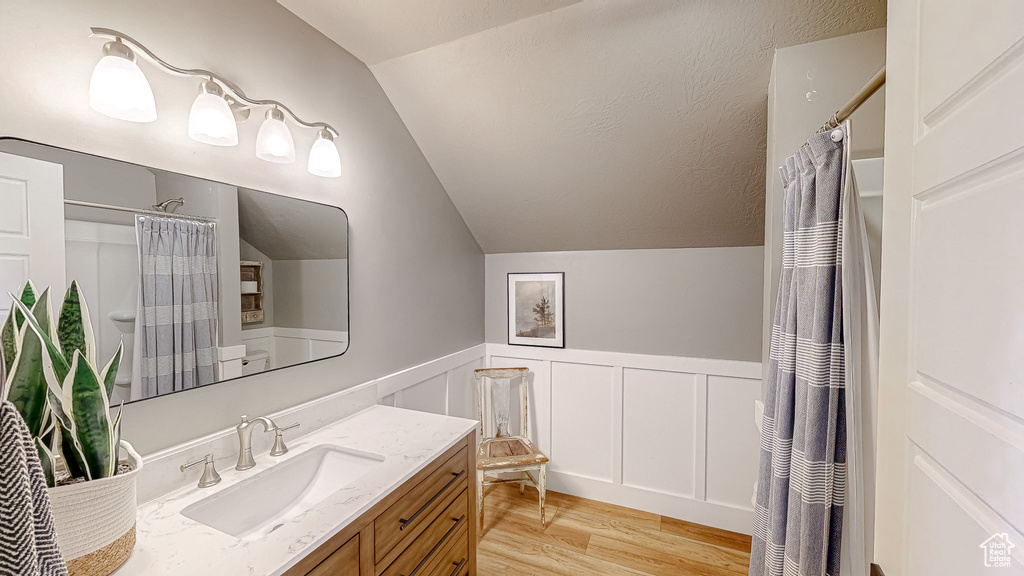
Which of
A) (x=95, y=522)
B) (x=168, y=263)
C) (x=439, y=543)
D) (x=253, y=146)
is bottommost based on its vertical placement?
(x=439, y=543)

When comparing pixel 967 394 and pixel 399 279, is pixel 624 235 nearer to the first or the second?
pixel 399 279

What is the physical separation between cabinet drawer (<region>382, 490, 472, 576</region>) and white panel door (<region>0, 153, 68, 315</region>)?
3.58ft

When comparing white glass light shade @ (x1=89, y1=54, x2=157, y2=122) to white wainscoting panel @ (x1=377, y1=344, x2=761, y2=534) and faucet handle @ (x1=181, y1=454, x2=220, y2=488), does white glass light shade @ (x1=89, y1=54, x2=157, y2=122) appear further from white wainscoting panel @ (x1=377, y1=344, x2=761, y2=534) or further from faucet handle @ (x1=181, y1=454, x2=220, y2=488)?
white wainscoting panel @ (x1=377, y1=344, x2=761, y2=534)

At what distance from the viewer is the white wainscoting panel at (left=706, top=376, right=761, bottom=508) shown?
87.0 inches

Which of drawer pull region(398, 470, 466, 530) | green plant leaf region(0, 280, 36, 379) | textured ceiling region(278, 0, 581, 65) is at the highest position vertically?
textured ceiling region(278, 0, 581, 65)

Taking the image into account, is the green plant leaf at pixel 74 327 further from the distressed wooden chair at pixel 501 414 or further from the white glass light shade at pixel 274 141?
the distressed wooden chair at pixel 501 414

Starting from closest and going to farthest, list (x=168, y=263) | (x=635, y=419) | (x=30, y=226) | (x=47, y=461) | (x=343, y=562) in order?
(x=47, y=461) → (x=30, y=226) → (x=343, y=562) → (x=168, y=263) → (x=635, y=419)

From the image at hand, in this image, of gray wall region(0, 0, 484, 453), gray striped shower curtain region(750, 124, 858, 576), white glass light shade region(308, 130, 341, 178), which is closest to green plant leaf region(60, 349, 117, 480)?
gray wall region(0, 0, 484, 453)

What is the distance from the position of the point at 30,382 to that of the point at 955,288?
1.42 m

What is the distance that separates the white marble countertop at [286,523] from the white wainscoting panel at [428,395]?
1.60 ft

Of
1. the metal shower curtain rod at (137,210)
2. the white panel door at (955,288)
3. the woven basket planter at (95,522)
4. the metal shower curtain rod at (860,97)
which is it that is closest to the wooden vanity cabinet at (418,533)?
the woven basket planter at (95,522)

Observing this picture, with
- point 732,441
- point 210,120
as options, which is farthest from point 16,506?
point 732,441

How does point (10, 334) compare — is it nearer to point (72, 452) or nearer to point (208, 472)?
point (72, 452)

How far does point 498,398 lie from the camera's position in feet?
8.71
